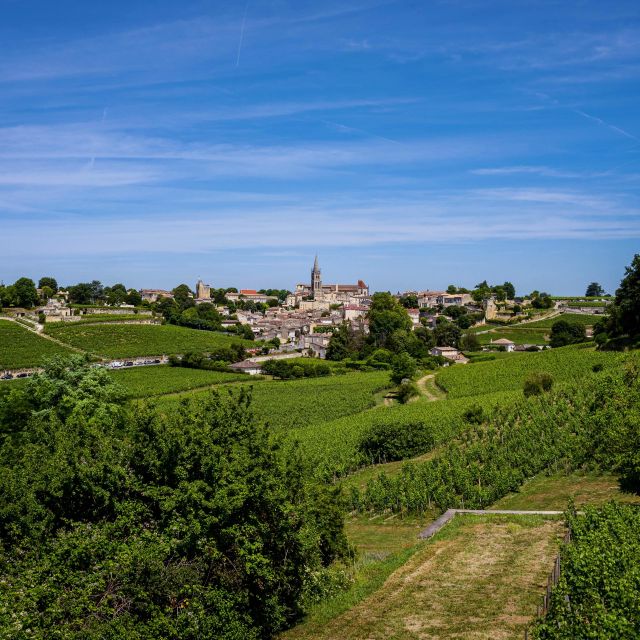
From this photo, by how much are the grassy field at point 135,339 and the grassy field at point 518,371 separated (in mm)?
41772

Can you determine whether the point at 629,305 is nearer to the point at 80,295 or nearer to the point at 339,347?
the point at 339,347

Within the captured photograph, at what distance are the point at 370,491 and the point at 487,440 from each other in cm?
937

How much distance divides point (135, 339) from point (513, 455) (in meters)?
75.0

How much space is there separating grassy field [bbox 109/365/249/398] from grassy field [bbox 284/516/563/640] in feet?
150

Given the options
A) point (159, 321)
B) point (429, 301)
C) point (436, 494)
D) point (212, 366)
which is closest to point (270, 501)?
point (436, 494)

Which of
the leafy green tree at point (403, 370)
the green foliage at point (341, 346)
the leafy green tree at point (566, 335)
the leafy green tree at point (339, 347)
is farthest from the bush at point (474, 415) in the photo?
the leafy green tree at point (339, 347)

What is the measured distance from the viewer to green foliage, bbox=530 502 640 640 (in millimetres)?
8867

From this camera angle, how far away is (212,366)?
7856 centimetres

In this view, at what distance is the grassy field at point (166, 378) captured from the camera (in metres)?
63.7

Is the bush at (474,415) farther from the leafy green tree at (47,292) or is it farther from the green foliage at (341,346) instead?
the leafy green tree at (47,292)

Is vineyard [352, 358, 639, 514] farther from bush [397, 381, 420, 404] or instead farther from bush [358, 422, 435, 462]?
bush [397, 381, 420, 404]

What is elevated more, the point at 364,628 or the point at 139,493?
the point at 139,493

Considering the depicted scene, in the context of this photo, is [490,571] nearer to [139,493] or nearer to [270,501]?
[270,501]

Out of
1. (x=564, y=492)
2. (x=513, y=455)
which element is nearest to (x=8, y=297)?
(x=513, y=455)
